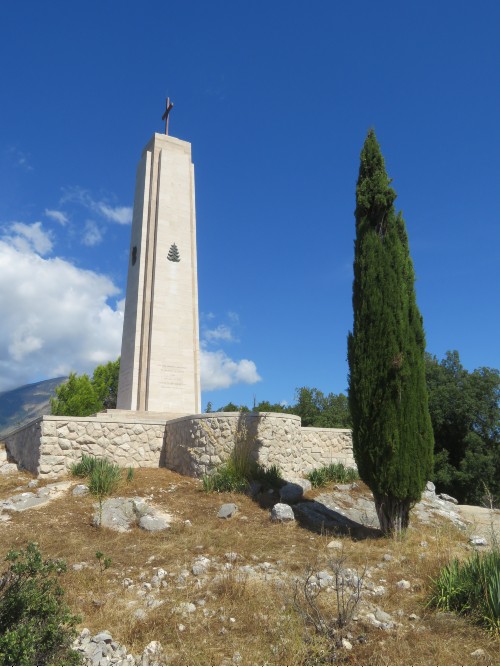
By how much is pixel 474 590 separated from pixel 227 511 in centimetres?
539

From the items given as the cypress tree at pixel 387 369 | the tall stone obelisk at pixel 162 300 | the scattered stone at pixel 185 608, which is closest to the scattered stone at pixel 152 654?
the scattered stone at pixel 185 608

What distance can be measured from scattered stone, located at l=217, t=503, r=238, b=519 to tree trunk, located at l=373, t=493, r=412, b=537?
296cm

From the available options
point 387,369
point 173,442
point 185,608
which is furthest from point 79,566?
point 173,442

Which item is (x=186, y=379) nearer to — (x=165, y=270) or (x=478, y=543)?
(x=165, y=270)

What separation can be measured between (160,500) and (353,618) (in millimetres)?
6418

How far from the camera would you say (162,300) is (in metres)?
18.9

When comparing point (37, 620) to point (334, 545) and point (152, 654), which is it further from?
point (334, 545)

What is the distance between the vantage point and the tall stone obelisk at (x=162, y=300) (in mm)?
18422

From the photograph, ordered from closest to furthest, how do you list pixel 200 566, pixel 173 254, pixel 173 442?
pixel 200 566
pixel 173 442
pixel 173 254

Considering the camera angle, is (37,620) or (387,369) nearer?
(37,620)

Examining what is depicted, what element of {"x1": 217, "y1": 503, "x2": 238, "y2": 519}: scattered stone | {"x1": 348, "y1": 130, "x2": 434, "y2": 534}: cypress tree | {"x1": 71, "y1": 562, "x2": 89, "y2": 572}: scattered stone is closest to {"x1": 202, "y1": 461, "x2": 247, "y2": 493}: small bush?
{"x1": 217, "y1": 503, "x2": 238, "y2": 519}: scattered stone

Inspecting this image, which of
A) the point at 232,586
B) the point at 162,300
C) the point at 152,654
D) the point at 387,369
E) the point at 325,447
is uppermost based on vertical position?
the point at 162,300

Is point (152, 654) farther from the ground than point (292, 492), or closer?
closer

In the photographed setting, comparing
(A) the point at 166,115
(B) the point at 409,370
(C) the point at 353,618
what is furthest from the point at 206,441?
(A) the point at 166,115
